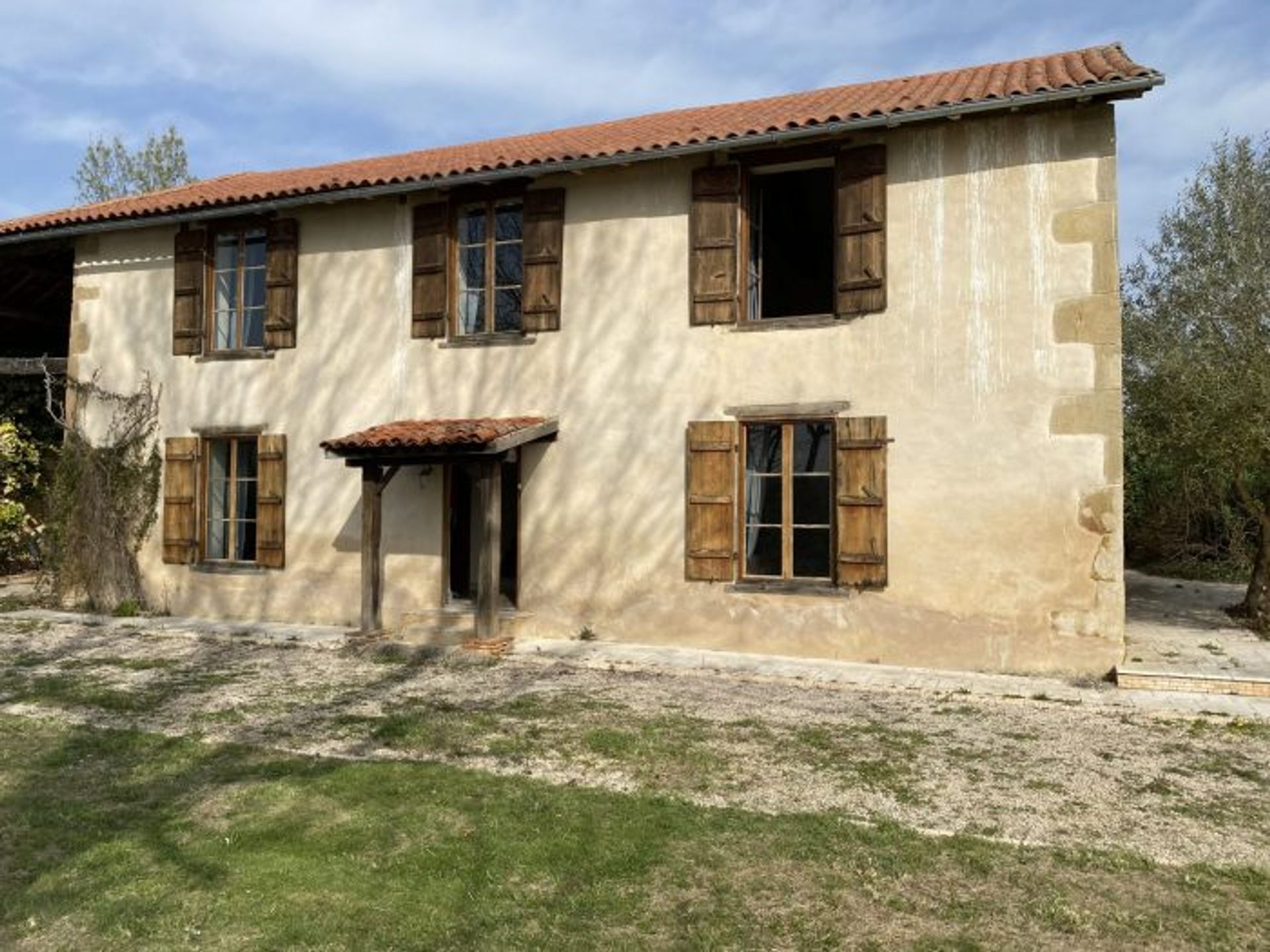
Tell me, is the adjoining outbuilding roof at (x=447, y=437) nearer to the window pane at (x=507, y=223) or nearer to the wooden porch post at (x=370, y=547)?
the wooden porch post at (x=370, y=547)

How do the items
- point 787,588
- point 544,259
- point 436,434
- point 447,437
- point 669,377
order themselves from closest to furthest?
point 787,588 → point 447,437 → point 436,434 → point 669,377 → point 544,259

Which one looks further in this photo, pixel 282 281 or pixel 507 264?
pixel 282 281

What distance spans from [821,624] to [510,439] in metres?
3.42

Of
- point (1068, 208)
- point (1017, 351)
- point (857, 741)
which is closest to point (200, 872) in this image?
point (857, 741)

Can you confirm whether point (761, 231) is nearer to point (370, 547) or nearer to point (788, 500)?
point (788, 500)

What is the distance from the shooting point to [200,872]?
11.7 ft

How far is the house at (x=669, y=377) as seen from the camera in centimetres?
788

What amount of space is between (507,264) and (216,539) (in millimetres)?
4964

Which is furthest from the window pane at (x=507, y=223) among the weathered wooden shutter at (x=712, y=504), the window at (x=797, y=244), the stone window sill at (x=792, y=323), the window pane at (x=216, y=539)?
the window pane at (x=216, y=539)

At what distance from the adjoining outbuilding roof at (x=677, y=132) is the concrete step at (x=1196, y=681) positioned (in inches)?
184

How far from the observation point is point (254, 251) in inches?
439

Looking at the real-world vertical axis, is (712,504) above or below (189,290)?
below

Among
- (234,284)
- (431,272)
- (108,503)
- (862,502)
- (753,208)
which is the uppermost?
(753,208)

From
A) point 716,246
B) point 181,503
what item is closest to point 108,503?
point 181,503
